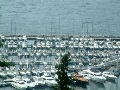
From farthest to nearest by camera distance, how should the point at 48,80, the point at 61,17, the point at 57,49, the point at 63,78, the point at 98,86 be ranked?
1. the point at 61,17
2. the point at 57,49
3. the point at 98,86
4. the point at 48,80
5. the point at 63,78

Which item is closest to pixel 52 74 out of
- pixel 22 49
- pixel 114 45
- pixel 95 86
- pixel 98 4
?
pixel 95 86

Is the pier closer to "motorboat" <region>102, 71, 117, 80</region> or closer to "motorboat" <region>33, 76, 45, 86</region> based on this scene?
"motorboat" <region>102, 71, 117, 80</region>

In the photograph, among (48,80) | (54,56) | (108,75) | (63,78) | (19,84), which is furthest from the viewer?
(54,56)

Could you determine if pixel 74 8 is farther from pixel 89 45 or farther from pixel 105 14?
pixel 89 45

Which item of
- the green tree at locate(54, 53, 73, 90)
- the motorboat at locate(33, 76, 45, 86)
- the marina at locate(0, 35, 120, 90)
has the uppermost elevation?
the green tree at locate(54, 53, 73, 90)

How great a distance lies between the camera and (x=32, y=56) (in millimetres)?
11586

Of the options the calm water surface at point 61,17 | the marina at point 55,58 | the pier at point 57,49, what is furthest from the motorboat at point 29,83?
the calm water surface at point 61,17

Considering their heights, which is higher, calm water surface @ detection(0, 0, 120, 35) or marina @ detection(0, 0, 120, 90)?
calm water surface @ detection(0, 0, 120, 35)

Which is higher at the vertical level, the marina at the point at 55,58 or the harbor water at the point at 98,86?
the marina at the point at 55,58

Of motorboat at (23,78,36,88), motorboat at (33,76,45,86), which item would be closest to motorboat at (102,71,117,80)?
motorboat at (33,76,45,86)

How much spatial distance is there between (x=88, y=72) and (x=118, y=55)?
2458 millimetres

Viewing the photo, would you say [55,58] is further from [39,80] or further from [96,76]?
[39,80]

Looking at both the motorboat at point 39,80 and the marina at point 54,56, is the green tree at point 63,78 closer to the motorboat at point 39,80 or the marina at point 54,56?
the marina at point 54,56

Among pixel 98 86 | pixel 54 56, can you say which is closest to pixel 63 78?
pixel 98 86
